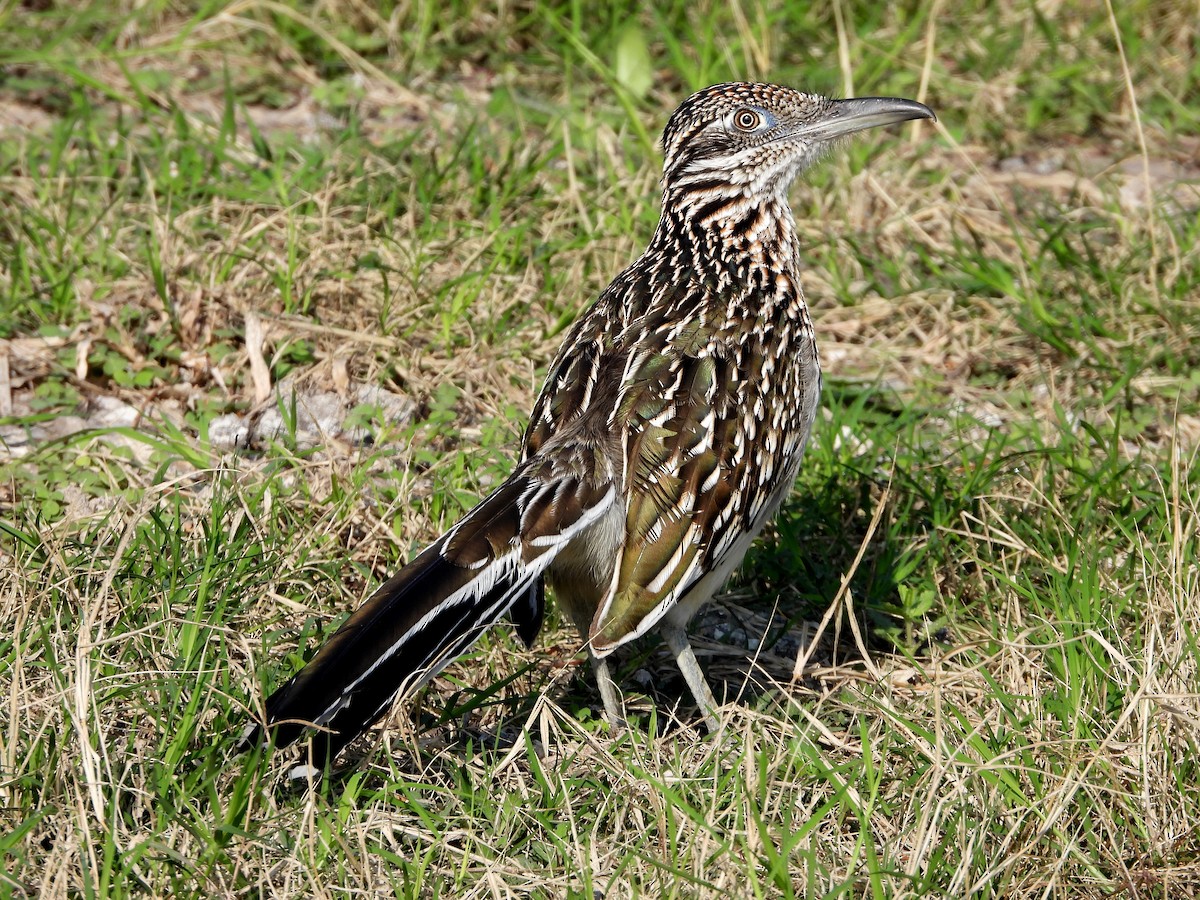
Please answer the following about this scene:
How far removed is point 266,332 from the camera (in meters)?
5.96

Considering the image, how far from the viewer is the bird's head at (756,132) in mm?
4941

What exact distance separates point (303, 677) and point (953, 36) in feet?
20.2

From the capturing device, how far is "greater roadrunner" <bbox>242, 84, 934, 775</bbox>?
375 cm

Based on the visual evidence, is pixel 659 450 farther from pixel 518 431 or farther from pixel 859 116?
pixel 859 116

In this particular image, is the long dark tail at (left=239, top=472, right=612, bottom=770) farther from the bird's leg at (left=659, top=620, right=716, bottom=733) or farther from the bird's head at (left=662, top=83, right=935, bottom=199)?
the bird's head at (left=662, top=83, right=935, bottom=199)

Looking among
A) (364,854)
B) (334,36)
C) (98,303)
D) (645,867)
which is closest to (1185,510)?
(645,867)

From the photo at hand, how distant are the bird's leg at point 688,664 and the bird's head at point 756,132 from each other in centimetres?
144

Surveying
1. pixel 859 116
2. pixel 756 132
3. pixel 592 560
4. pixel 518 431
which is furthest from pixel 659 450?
pixel 859 116

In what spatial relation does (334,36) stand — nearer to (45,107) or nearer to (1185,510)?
(45,107)

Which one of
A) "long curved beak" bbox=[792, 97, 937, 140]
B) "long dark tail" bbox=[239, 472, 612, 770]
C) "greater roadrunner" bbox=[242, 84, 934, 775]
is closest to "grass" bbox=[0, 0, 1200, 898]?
"long dark tail" bbox=[239, 472, 612, 770]

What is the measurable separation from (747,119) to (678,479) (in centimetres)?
138

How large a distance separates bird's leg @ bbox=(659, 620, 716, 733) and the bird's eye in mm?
1656

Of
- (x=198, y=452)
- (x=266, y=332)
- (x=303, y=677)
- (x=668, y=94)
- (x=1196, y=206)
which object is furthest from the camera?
(x=668, y=94)

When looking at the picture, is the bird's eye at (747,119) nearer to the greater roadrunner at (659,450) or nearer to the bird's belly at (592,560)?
the greater roadrunner at (659,450)
